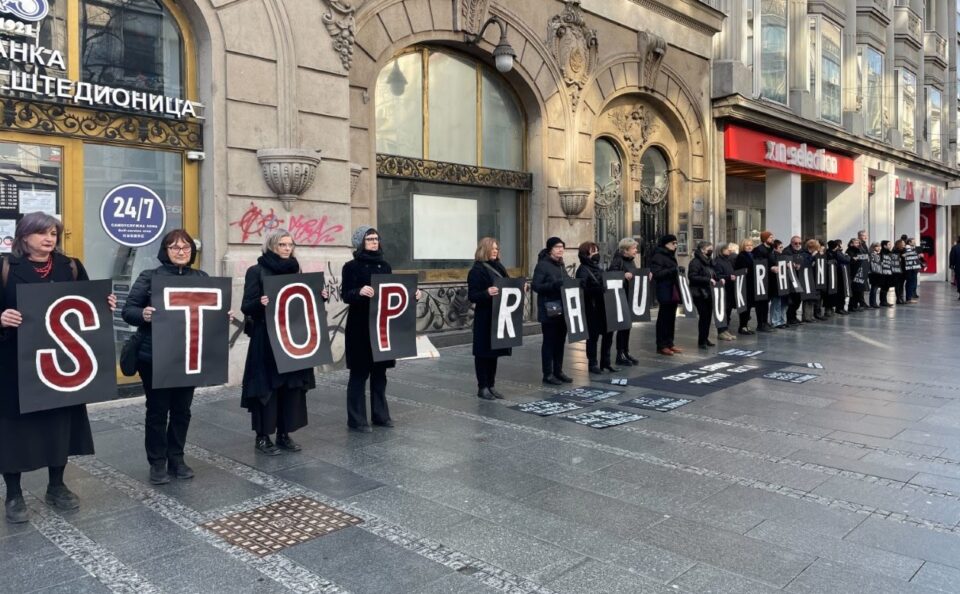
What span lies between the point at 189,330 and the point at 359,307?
1.76 m

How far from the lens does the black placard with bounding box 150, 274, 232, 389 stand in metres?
5.25

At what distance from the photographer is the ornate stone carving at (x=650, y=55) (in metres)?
16.4

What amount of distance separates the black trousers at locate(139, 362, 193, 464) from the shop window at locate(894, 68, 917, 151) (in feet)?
102

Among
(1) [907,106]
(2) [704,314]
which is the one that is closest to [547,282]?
(2) [704,314]

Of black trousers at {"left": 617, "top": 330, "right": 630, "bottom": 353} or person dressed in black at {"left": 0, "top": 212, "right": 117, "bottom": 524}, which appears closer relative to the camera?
person dressed in black at {"left": 0, "top": 212, "right": 117, "bottom": 524}

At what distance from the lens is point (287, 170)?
941 centimetres

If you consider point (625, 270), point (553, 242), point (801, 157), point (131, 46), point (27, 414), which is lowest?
point (27, 414)

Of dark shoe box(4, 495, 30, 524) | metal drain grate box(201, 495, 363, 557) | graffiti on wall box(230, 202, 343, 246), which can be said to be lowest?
metal drain grate box(201, 495, 363, 557)

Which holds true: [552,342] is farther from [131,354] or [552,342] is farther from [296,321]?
[131,354]

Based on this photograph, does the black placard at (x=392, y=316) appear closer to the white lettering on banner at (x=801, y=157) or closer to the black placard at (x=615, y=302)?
the black placard at (x=615, y=302)

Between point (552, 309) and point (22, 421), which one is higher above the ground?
point (552, 309)

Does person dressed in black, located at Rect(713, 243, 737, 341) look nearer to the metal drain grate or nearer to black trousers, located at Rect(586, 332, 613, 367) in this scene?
black trousers, located at Rect(586, 332, 613, 367)

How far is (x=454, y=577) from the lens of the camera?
149 inches

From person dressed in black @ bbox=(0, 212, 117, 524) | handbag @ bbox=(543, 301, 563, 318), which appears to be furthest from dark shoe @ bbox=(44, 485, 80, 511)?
handbag @ bbox=(543, 301, 563, 318)
